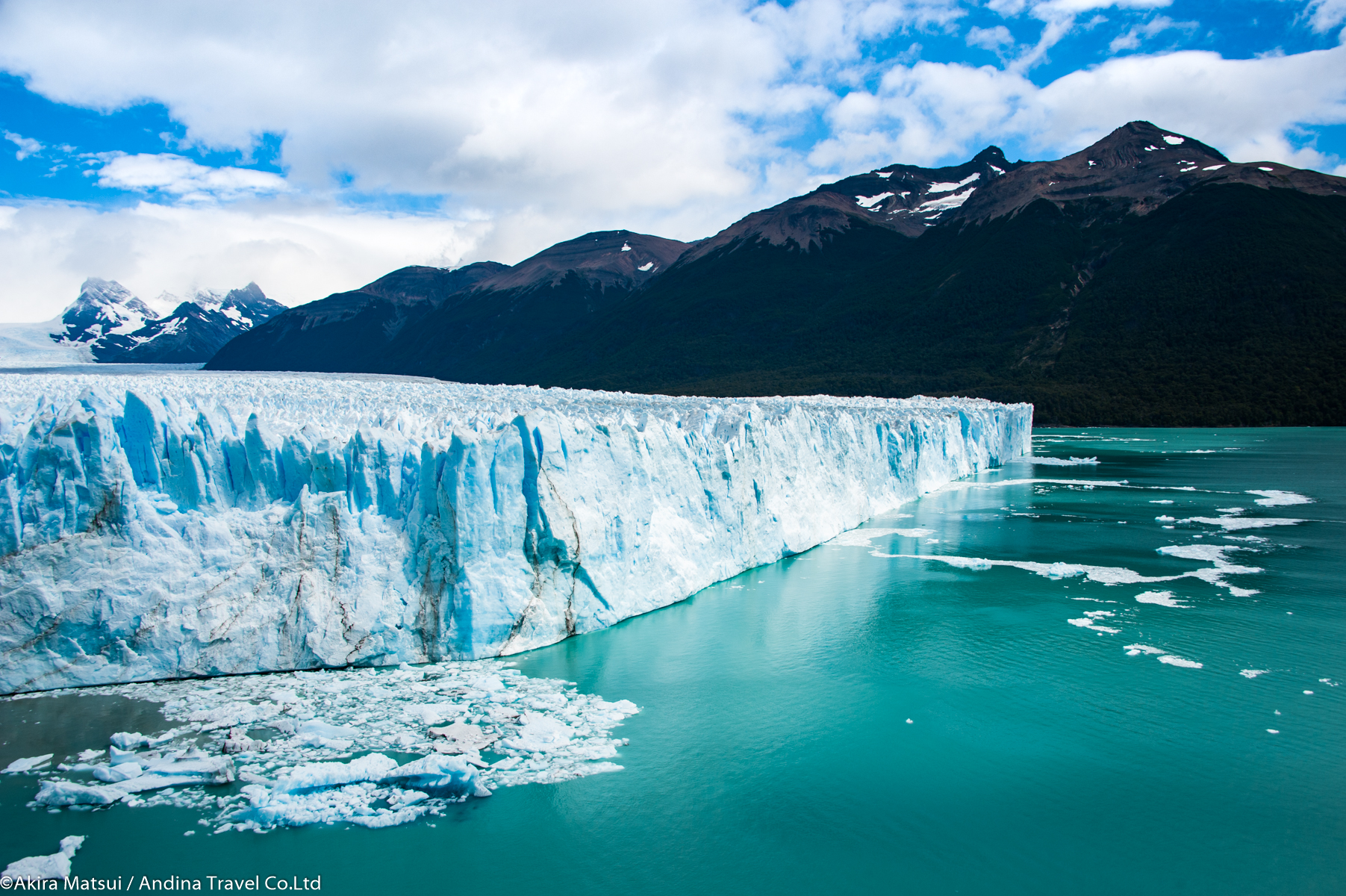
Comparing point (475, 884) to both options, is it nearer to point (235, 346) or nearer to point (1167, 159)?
point (1167, 159)

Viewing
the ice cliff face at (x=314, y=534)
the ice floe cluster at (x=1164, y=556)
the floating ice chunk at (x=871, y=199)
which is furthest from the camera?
the floating ice chunk at (x=871, y=199)

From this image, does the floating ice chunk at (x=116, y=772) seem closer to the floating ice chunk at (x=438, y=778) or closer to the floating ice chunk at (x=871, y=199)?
the floating ice chunk at (x=438, y=778)

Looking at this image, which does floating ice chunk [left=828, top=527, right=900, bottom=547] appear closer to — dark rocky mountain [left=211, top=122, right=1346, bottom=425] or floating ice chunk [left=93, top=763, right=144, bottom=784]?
floating ice chunk [left=93, top=763, right=144, bottom=784]

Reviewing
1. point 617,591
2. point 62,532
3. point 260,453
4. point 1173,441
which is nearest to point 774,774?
point 617,591

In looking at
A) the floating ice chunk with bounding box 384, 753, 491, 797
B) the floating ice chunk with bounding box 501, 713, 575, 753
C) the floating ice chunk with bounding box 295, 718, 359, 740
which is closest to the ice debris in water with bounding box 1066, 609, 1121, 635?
the floating ice chunk with bounding box 501, 713, 575, 753

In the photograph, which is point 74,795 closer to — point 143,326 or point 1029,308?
point 1029,308

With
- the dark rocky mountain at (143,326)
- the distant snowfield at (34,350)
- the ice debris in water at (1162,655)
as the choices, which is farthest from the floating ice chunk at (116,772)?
the dark rocky mountain at (143,326)

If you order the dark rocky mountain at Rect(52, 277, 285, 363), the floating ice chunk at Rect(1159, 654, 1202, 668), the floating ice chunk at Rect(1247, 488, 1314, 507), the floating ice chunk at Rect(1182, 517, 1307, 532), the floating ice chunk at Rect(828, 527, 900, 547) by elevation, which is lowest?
the floating ice chunk at Rect(1159, 654, 1202, 668)
